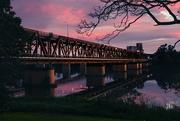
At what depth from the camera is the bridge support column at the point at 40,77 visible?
54000 millimetres

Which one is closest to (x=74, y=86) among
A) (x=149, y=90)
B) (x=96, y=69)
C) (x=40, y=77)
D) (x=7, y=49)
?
(x=40, y=77)

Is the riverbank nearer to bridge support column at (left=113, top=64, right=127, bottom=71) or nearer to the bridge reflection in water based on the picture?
the bridge reflection in water

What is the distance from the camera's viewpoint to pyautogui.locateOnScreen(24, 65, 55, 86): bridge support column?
2126 inches

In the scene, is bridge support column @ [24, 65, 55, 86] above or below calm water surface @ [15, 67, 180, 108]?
above

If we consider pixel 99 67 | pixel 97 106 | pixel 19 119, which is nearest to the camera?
pixel 19 119

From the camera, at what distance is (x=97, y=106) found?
18.9m

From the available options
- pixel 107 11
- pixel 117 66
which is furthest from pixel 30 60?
pixel 117 66

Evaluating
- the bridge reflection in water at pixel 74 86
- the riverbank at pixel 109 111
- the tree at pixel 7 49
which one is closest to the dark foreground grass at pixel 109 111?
the riverbank at pixel 109 111

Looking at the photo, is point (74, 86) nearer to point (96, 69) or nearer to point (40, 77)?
point (40, 77)

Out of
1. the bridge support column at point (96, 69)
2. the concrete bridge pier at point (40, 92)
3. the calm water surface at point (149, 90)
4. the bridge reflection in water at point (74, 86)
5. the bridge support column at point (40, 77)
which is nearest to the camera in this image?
the calm water surface at point (149, 90)

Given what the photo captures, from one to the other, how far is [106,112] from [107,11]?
955 cm

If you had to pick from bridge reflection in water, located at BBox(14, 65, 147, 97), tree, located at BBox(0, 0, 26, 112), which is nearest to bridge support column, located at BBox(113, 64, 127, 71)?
bridge reflection in water, located at BBox(14, 65, 147, 97)

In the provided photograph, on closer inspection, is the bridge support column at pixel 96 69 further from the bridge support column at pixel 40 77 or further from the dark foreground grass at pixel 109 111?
the dark foreground grass at pixel 109 111

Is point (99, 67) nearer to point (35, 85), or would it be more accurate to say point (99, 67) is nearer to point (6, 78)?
point (35, 85)
